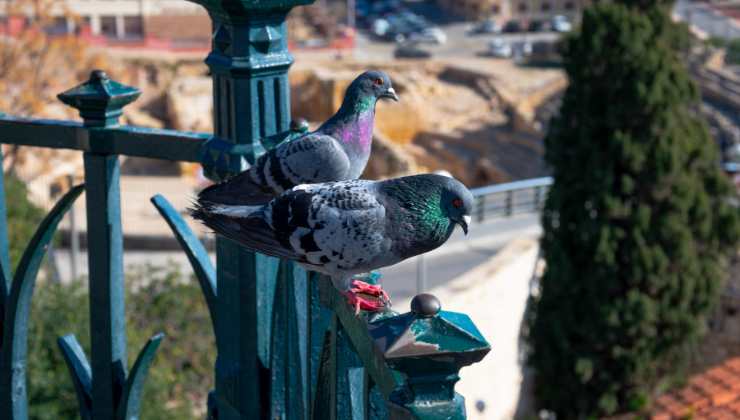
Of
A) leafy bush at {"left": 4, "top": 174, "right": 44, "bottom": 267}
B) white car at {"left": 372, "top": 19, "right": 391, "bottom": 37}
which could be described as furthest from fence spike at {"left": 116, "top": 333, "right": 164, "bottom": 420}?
white car at {"left": 372, "top": 19, "right": 391, "bottom": 37}

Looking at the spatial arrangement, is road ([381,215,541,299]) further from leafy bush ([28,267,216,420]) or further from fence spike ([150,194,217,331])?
fence spike ([150,194,217,331])

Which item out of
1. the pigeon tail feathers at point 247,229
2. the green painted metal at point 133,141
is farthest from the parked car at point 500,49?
the pigeon tail feathers at point 247,229

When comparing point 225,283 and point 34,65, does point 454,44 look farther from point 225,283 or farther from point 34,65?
point 225,283

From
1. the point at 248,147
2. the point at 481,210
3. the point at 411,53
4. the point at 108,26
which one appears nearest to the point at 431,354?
the point at 248,147

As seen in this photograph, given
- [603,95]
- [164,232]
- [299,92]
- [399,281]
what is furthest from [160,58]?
[603,95]

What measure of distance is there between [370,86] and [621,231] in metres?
10.7

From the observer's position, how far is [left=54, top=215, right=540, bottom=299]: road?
50.0ft

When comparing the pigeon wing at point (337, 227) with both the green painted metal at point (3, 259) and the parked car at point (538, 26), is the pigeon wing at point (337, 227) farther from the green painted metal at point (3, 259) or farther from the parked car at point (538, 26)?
the parked car at point (538, 26)

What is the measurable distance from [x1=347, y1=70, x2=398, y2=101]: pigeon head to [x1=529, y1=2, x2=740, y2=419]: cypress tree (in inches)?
405

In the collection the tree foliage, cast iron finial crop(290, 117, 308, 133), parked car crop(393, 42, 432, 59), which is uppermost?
cast iron finial crop(290, 117, 308, 133)

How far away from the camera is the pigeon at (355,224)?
6.59ft

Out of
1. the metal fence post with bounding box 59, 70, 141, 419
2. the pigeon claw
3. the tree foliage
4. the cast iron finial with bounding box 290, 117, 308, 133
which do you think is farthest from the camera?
the tree foliage

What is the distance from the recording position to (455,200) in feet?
6.49

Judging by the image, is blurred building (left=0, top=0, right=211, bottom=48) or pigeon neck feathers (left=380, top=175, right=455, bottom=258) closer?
pigeon neck feathers (left=380, top=175, right=455, bottom=258)
